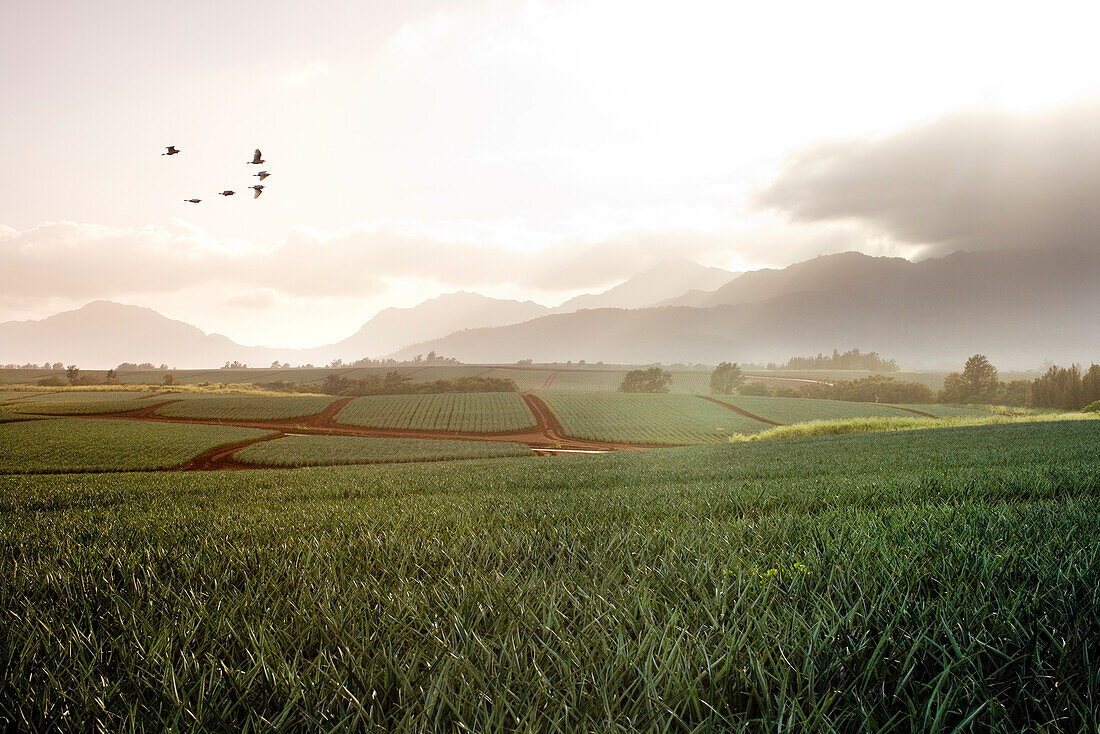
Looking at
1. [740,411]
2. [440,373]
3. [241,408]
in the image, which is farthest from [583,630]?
[440,373]

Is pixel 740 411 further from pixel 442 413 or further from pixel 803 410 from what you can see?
pixel 442 413

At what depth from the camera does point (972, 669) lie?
1198 mm

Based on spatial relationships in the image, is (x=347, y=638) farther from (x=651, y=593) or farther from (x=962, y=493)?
(x=962, y=493)

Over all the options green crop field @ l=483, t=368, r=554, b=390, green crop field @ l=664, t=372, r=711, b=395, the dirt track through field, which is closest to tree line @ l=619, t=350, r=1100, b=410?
green crop field @ l=664, t=372, r=711, b=395

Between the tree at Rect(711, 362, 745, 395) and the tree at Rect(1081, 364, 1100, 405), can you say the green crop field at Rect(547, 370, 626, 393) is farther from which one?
the tree at Rect(1081, 364, 1100, 405)

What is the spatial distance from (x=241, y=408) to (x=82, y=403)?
17.9m

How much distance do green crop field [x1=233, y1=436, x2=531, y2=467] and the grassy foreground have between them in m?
40.4

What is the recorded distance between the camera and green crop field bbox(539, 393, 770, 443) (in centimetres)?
6106

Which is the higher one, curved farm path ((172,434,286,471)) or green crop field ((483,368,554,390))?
green crop field ((483,368,554,390))

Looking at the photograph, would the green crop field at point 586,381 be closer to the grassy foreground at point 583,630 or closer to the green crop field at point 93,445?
the green crop field at point 93,445

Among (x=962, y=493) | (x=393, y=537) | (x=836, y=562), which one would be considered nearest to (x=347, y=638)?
(x=393, y=537)

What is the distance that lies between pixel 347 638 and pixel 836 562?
6.71ft

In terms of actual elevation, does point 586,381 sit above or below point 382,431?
above

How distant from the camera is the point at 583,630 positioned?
1.46m
